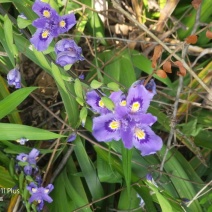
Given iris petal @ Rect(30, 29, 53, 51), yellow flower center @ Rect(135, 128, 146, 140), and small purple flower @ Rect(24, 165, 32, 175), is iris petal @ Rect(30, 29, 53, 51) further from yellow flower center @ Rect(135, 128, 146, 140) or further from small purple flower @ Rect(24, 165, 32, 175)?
small purple flower @ Rect(24, 165, 32, 175)

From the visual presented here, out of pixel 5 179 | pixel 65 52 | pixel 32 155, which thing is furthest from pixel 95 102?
pixel 5 179

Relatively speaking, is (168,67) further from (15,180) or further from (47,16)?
(15,180)

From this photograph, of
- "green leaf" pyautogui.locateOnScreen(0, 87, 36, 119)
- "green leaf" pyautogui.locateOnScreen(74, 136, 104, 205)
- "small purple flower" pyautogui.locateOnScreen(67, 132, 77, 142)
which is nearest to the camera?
"green leaf" pyautogui.locateOnScreen(0, 87, 36, 119)

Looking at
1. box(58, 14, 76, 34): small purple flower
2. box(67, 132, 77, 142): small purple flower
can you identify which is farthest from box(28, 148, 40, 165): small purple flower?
box(58, 14, 76, 34): small purple flower

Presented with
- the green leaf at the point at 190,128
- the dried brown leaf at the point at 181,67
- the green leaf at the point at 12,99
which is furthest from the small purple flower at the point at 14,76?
the green leaf at the point at 190,128

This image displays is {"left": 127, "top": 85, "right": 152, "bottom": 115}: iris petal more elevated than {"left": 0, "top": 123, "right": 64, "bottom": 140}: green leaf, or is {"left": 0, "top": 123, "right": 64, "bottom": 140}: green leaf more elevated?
{"left": 127, "top": 85, "right": 152, "bottom": 115}: iris petal

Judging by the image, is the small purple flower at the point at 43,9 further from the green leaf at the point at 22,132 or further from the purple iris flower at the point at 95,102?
the green leaf at the point at 22,132
